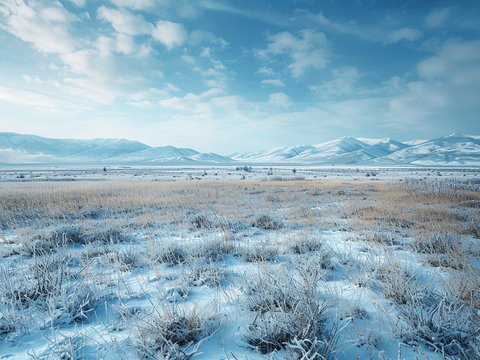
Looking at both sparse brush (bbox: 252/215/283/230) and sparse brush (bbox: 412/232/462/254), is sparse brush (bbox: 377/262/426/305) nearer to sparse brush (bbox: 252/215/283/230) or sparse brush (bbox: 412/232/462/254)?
sparse brush (bbox: 412/232/462/254)

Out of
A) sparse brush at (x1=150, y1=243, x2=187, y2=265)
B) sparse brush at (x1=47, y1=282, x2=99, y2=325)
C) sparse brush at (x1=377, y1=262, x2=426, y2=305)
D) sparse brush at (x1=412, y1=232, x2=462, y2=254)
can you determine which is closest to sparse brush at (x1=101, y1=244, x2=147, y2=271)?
sparse brush at (x1=150, y1=243, x2=187, y2=265)

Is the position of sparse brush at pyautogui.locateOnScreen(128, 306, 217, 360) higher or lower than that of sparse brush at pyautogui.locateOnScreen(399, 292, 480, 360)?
lower

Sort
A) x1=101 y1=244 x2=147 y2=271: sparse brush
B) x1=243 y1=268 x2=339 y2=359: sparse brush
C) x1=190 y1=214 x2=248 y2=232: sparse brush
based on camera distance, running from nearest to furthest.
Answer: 1. x1=243 y1=268 x2=339 y2=359: sparse brush
2. x1=101 y1=244 x2=147 y2=271: sparse brush
3. x1=190 y1=214 x2=248 y2=232: sparse brush

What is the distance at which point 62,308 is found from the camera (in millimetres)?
2752

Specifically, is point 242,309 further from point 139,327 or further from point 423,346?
point 423,346

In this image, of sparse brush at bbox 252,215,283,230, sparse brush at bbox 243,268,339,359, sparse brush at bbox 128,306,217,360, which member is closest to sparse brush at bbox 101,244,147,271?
sparse brush at bbox 128,306,217,360

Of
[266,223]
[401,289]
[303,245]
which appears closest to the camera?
[401,289]

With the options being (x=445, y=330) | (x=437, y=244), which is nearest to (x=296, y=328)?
(x=445, y=330)

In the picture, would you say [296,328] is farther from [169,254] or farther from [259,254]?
[169,254]

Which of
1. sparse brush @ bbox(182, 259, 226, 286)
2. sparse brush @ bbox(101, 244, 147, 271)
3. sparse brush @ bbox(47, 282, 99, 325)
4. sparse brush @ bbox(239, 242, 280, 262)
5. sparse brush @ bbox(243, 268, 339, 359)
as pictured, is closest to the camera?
sparse brush @ bbox(243, 268, 339, 359)

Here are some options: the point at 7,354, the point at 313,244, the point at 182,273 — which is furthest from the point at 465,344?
the point at 7,354

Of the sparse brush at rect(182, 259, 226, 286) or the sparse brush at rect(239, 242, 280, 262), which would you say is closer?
the sparse brush at rect(182, 259, 226, 286)

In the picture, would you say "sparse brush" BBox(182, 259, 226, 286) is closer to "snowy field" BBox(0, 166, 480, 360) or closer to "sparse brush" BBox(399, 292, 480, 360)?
"snowy field" BBox(0, 166, 480, 360)

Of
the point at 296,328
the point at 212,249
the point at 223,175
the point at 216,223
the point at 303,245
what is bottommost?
the point at 223,175
